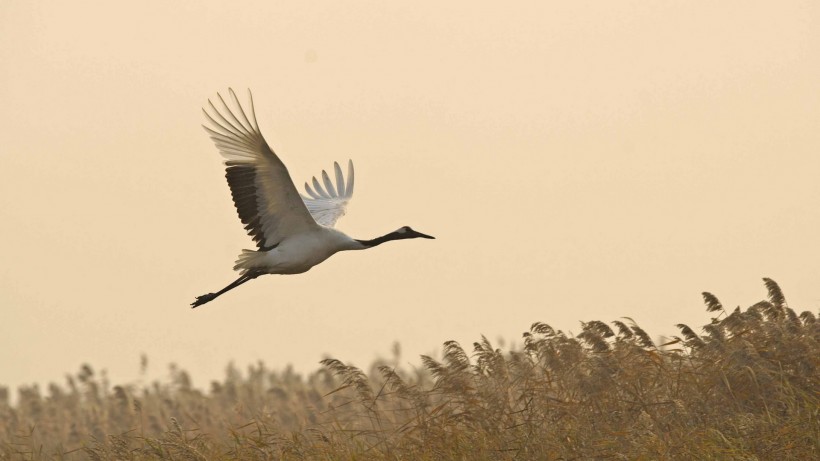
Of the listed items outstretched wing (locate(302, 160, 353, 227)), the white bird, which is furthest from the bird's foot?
outstretched wing (locate(302, 160, 353, 227))

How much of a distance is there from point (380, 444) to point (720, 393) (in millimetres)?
2316

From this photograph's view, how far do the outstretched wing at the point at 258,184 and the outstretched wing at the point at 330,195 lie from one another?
1.84 m

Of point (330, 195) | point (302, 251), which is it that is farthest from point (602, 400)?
point (330, 195)

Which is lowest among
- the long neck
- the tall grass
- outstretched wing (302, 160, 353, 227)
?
the tall grass

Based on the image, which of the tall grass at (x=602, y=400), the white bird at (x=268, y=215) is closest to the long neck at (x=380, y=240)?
the white bird at (x=268, y=215)

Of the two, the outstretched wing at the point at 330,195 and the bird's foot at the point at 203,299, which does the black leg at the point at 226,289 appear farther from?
the outstretched wing at the point at 330,195

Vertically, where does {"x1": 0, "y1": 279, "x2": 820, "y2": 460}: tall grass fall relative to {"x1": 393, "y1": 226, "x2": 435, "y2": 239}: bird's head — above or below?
below

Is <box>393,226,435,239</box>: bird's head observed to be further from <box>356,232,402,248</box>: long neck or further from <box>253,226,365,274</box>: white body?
<box>253,226,365,274</box>: white body

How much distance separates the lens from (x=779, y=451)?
24.7ft

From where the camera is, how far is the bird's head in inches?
449

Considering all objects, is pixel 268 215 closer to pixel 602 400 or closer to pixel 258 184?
pixel 258 184

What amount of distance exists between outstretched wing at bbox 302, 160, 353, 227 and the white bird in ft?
3.86

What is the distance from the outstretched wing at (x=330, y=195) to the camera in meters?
12.4

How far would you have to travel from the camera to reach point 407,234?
37.8 ft
